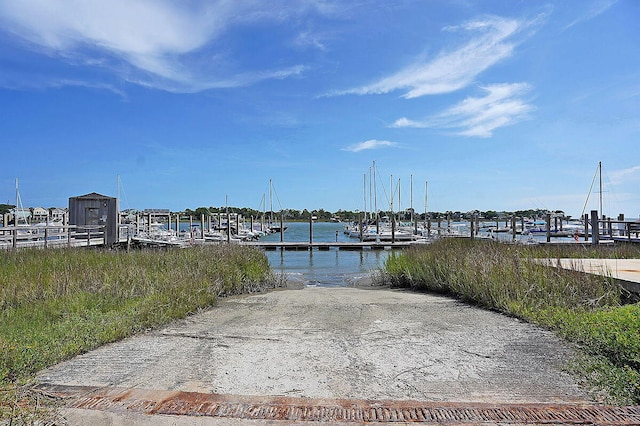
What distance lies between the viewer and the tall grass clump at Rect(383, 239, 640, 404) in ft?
13.8

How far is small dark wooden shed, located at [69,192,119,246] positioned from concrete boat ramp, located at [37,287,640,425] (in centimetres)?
1676

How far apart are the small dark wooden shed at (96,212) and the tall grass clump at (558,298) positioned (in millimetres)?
14466

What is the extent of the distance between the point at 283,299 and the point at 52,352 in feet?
15.1

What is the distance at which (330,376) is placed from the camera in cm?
417

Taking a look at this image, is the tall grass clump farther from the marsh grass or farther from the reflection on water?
the reflection on water

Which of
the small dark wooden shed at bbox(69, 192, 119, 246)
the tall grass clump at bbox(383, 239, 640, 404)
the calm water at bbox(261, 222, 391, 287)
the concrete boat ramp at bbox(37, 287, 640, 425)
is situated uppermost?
the small dark wooden shed at bbox(69, 192, 119, 246)

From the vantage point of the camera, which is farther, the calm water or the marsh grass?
the calm water

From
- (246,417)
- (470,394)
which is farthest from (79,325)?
(470,394)

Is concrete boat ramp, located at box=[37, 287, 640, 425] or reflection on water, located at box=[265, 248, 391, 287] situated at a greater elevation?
concrete boat ramp, located at box=[37, 287, 640, 425]

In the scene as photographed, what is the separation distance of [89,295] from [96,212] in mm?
16066

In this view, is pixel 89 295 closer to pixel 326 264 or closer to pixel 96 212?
pixel 96 212

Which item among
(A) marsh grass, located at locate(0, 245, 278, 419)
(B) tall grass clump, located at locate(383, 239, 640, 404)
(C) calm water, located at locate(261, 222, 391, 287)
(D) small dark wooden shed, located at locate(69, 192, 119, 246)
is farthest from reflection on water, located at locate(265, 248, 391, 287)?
(D) small dark wooden shed, located at locate(69, 192, 119, 246)

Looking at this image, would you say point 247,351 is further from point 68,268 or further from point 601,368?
point 68,268

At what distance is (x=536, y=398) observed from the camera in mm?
3664
